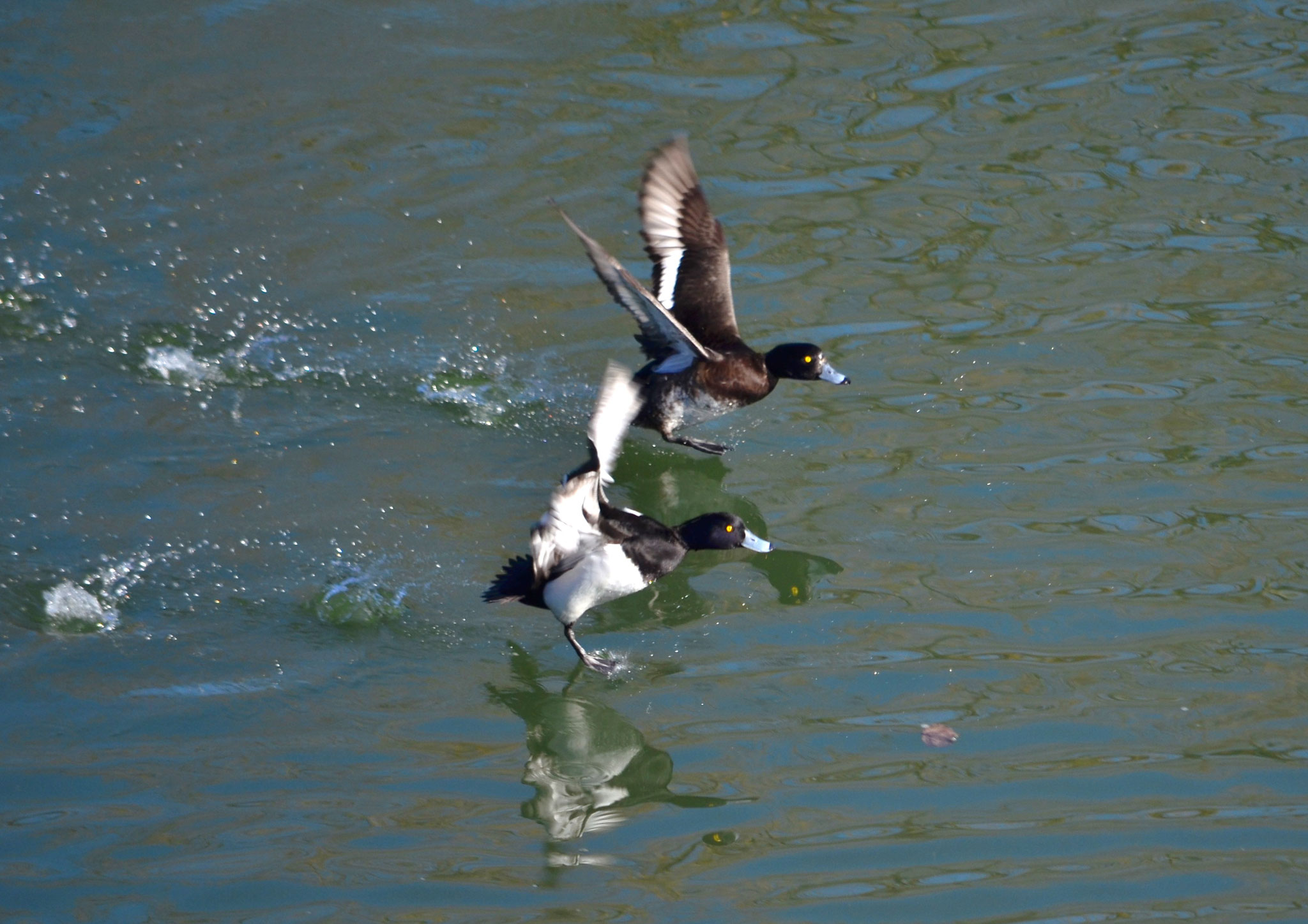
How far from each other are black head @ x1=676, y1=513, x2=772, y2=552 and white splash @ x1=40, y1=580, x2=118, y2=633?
223cm

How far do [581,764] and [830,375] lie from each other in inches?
96.3

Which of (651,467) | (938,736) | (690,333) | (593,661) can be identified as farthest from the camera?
(651,467)

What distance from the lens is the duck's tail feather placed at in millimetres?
5004

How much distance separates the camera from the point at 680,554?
17.2 ft

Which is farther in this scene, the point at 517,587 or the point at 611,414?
the point at 517,587

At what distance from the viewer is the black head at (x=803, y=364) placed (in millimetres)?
6234

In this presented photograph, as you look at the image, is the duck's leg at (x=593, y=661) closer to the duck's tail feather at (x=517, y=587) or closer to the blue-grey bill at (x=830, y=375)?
the duck's tail feather at (x=517, y=587)

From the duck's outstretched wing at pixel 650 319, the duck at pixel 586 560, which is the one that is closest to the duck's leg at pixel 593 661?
the duck at pixel 586 560

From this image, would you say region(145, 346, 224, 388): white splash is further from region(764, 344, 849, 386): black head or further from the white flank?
region(764, 344, 849, 386): black head

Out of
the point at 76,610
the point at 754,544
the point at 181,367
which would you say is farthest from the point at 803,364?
the point at 76,610

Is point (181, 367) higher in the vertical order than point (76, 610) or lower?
higher

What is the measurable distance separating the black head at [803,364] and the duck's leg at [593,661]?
189 centimetres

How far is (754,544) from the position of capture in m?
5.36

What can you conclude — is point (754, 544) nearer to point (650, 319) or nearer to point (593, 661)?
point (593, 661)
